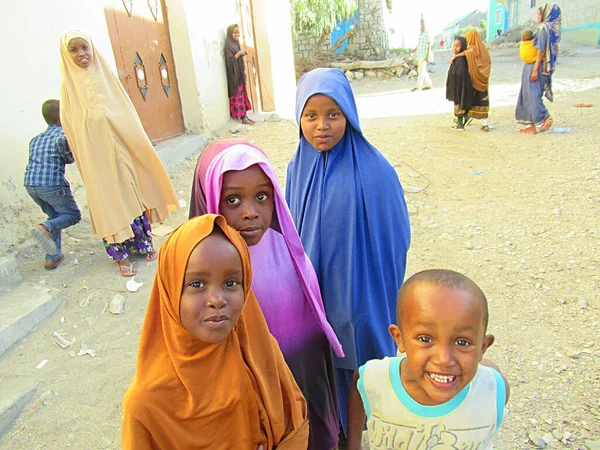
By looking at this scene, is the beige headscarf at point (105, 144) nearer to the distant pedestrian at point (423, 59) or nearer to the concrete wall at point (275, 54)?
the concrete wall at point (275, 54)

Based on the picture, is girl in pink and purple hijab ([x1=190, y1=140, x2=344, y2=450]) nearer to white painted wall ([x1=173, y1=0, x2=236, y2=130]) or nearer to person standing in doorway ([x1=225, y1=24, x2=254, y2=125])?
white painted wall ([x1=173, y1=0, x2=236, y2=130])

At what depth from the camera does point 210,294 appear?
3.74 feet

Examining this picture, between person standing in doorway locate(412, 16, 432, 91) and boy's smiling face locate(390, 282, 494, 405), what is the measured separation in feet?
44.9

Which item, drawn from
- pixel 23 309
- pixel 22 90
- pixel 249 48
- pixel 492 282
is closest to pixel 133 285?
pixel 23 309

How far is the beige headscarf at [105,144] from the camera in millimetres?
3475

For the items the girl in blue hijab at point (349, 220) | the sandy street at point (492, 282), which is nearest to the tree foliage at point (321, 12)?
→ the sandy street at point (492, 282)

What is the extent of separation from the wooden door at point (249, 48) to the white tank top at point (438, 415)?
990 centimetres

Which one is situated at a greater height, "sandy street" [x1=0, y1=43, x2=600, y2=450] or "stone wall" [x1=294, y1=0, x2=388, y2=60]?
"stone wall" [x1=294, y1=0, x2=388, y2=60]

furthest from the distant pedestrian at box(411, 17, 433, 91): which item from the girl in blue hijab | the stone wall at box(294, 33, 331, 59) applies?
the girl in blue hijab

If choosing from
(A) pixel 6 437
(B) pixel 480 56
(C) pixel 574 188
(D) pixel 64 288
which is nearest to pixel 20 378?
(A) pixel 6 437

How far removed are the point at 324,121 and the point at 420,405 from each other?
3.56 feet

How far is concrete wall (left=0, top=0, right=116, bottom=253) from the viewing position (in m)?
3.78

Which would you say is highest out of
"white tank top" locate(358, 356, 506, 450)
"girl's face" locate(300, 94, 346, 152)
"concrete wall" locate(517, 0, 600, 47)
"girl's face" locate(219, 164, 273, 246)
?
"concrete wall" locate(517, 0, 600, 47)

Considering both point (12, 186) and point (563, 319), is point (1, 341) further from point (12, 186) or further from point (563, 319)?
point (563, 319)
